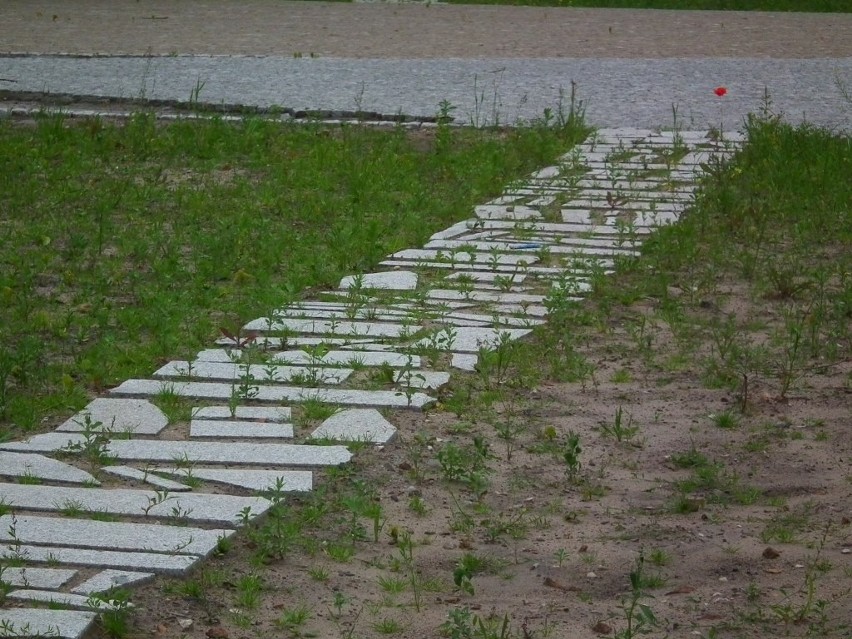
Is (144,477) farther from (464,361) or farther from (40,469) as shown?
(464,361)

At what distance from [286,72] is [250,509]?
852 cm

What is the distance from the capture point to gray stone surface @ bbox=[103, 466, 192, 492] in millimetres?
3974

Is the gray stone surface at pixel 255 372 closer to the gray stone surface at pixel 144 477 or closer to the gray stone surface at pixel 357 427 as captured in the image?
the gray stone surface at pixel 357 427

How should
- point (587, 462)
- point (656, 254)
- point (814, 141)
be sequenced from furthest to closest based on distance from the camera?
1. point (814, 141)
2. point (656, 254)
3. point (587, 462)

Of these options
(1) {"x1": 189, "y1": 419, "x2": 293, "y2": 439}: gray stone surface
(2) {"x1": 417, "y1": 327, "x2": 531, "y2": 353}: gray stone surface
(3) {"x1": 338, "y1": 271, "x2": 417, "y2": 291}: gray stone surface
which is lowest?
(1) {"x1": 189, "y1": 419, "x2": 293, "y2": 439}: gray stone surface

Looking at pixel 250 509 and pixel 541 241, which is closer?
pixel 250 509

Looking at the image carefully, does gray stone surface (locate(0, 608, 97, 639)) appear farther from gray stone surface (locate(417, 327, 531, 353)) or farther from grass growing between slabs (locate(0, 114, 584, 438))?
gray stone surface (locate(417, 327, 531, 353))

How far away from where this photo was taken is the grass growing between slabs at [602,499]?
329 cm

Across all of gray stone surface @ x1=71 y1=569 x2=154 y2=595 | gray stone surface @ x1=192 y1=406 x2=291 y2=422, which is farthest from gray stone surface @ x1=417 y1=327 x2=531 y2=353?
gray stone surface @ x1=71 y1=569 x2=154 y2=595

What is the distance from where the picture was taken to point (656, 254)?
257 inches

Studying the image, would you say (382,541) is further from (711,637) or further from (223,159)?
(223,159)

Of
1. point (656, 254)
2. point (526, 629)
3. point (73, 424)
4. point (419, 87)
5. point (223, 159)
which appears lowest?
point (526, 629)

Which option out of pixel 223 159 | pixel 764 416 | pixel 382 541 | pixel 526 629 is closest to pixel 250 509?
pixel 382 541

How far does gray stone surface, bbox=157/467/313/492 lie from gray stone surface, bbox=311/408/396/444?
0.99ft
